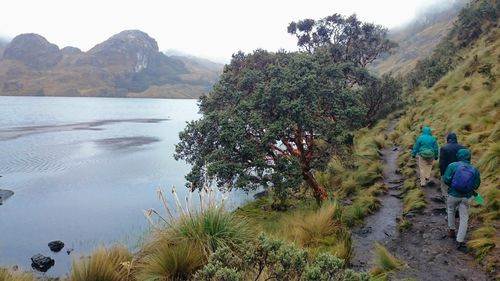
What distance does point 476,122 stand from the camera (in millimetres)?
16109

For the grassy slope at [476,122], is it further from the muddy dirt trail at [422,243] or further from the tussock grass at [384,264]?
the tussock grass at [384,264]

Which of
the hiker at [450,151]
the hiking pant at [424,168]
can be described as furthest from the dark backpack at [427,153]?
the hiker at [450,151]

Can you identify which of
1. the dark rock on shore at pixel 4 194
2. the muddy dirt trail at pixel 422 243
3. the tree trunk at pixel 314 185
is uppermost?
the muddy dirt trail at pixel 422 243

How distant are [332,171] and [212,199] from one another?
46.0 ft

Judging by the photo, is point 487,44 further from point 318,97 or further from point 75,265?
point 75,265

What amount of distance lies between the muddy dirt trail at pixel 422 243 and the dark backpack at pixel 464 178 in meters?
1.41

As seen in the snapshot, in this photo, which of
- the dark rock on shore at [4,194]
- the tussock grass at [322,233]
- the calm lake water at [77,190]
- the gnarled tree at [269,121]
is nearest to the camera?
the tussock grass at [322,233]

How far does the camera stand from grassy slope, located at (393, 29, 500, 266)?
30.1 ft

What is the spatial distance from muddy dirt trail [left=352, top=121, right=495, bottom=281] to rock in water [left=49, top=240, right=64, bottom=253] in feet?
63.8

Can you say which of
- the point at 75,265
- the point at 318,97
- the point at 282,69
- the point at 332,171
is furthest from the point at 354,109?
the point at 75,265

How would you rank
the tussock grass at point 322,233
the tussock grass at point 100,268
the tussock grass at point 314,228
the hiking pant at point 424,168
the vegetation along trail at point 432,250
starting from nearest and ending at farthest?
the tussock grass at point 100,268 → the vegetation along trail at point 432,250 → the tussock grass at point 322,233 → the tussock grass at point 314,228 → the hiking pant at point 424,168

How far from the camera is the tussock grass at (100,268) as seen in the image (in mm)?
7441

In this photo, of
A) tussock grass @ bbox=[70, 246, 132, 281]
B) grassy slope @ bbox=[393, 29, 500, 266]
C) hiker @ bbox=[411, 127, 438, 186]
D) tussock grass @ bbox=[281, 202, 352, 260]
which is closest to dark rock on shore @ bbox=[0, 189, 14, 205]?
tussock grass @ bbox=[70, 246, 132, 281]

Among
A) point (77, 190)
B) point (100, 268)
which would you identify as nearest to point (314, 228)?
point (100, 268)
